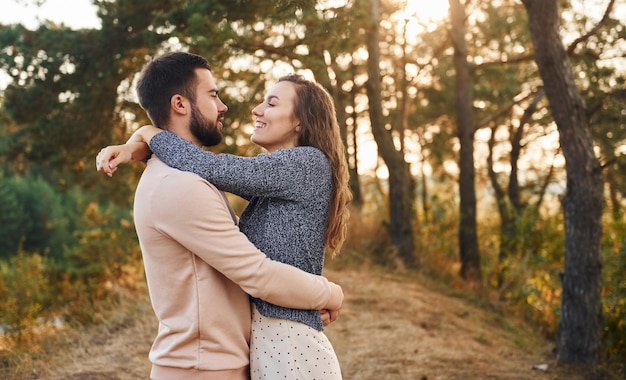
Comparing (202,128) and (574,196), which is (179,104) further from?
(574,196)

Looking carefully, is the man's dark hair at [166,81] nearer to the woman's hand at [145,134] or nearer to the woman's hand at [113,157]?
the woman's hand at [145,134]

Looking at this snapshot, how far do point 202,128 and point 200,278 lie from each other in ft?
1.87

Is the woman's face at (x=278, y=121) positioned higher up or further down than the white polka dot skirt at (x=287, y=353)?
higher up

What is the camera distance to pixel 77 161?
40.0 ft

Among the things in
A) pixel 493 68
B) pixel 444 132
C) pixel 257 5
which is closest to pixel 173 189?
pixel 257 5

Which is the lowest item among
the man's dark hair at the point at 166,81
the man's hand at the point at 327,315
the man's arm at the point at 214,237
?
the man's hand at the point at 327,315

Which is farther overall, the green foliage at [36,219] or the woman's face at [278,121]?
the green foliage at [36,219]

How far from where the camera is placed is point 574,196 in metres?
6.66

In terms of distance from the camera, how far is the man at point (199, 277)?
85.4 inches

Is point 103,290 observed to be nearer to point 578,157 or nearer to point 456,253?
point 456,253

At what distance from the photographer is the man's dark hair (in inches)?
95.9

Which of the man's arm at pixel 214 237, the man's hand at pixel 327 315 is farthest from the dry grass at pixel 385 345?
the man's arm at pixel 214 237

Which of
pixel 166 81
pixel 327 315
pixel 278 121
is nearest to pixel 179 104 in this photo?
pixel 166 81

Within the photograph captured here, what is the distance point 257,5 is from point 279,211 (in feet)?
11.3
